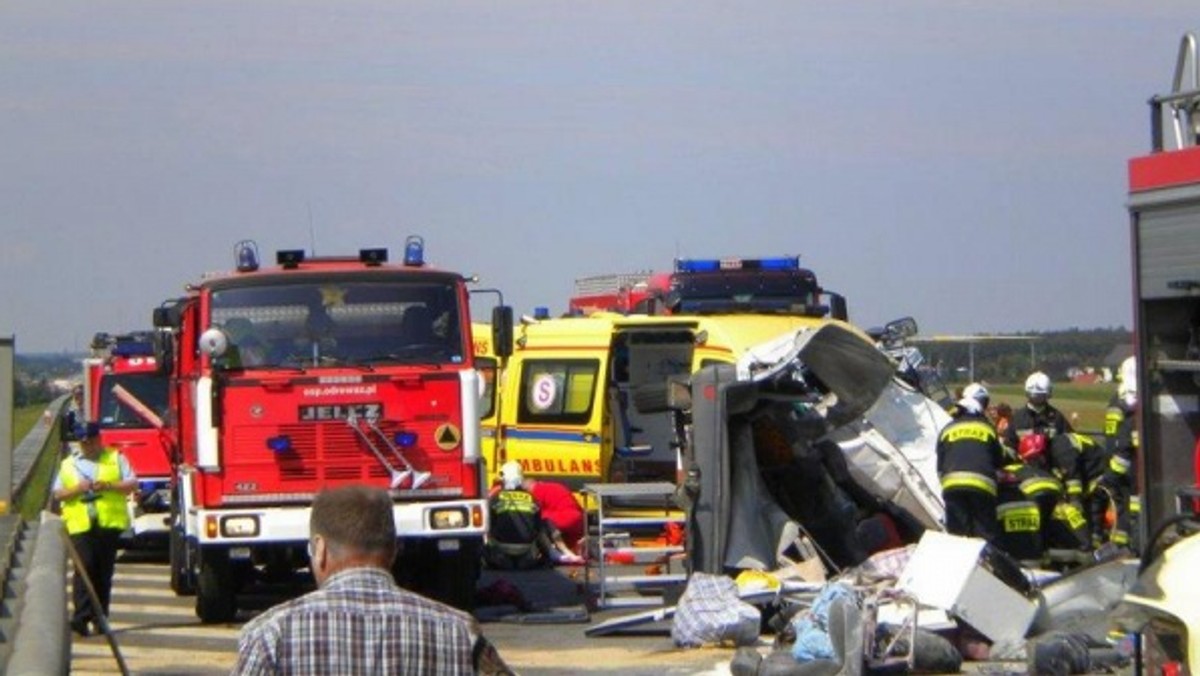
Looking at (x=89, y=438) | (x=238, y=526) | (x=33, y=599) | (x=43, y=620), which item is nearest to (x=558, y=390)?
(x=238, y=526)

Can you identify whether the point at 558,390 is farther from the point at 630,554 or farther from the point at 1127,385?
the point at 1127,385

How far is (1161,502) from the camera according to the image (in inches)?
355

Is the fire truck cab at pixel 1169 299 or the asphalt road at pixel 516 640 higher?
the fire truck cab at pixel 1169 299

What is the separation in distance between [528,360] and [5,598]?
13.2 meters

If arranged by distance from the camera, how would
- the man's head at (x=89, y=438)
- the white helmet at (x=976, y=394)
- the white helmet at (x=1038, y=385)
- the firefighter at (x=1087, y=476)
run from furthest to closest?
the white helmet at (x=1038, y=385)
the firefighter at (x=1087, y=476)
the man's head at (x=89, y=438)
the white helmet at (x=976, y=394)

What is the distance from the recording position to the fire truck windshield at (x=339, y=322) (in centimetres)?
1591

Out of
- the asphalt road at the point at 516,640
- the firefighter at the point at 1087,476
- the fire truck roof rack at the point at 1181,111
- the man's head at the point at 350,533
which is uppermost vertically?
the fire truck roof rack at the point at 1181,111

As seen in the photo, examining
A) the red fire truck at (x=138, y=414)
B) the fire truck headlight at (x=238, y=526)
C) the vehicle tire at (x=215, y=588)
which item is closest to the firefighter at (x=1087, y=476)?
the fire truck headlight at (x=238, y=526)

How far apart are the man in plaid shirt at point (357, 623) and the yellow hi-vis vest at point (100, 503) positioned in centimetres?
1081

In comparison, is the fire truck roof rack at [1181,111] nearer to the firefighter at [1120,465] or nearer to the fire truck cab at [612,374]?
the firefighter at [1120,465]

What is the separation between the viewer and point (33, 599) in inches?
297

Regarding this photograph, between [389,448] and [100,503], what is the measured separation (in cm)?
215


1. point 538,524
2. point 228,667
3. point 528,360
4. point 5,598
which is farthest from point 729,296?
point 5,598

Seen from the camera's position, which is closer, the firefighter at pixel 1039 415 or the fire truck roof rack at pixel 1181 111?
the fire truck roof rack at pixel 1181 111
